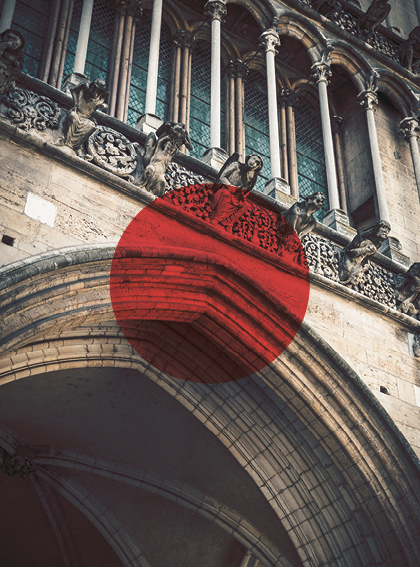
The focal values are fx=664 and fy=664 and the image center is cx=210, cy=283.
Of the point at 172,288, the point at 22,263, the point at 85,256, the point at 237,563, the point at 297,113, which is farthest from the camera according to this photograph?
the point at 297,113

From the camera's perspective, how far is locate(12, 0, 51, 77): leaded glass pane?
7277 mm

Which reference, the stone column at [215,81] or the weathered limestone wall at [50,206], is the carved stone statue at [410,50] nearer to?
the stone column at [215,81]

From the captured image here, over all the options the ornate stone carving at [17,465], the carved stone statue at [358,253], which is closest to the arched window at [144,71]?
the carved stone statue at [358,253]

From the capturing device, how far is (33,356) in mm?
5793

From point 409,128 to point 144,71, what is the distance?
12.0 feet

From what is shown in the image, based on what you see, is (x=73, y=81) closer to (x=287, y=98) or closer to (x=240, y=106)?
(x=240, y=106)

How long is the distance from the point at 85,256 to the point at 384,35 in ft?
23.3

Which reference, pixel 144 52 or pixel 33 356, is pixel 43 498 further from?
pixel 144 52

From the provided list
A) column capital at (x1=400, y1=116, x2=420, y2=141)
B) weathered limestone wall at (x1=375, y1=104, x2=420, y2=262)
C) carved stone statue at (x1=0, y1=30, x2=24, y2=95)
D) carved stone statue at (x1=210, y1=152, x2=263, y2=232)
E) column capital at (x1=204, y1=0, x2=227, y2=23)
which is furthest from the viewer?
column capital at (x1=400, y1=116, x2=420, y2=141)

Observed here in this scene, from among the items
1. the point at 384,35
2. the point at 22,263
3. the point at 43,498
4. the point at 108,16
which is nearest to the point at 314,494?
the point at 22,263

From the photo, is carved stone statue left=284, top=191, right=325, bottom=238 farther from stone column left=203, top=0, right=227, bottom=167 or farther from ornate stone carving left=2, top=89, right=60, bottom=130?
ornate stone carving left=2, top=89, right=60, bottom=130

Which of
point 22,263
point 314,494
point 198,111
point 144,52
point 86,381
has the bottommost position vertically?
point 314,494
